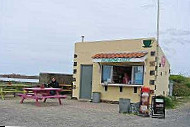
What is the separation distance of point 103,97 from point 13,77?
977cm

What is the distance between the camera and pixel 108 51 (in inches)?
735

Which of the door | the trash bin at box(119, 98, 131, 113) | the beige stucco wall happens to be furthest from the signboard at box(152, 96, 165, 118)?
the door

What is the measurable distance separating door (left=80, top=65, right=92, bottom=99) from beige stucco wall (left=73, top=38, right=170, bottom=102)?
0.72 ft

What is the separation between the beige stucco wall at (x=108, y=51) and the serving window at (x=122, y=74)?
319 millimetres

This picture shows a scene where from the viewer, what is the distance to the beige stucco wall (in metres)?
17.0

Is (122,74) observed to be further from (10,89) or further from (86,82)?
(10,89)

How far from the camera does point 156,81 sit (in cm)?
1709

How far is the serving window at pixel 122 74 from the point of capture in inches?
683

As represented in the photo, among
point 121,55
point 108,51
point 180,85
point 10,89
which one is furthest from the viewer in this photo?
point 180,85

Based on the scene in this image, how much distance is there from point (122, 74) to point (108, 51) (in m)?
1.49

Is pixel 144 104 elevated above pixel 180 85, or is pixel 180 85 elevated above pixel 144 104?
pixel 180 85

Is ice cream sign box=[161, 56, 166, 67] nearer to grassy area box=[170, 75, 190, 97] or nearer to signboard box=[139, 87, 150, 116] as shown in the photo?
signboard box=[139, 87, 150, 116]

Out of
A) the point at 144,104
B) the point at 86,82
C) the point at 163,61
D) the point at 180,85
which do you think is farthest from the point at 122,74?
the point at 180,85

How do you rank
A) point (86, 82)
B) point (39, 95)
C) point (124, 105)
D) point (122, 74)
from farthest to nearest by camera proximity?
point (86, 82) → point (122, 74) → point (39, 95) → point (124, 105)
